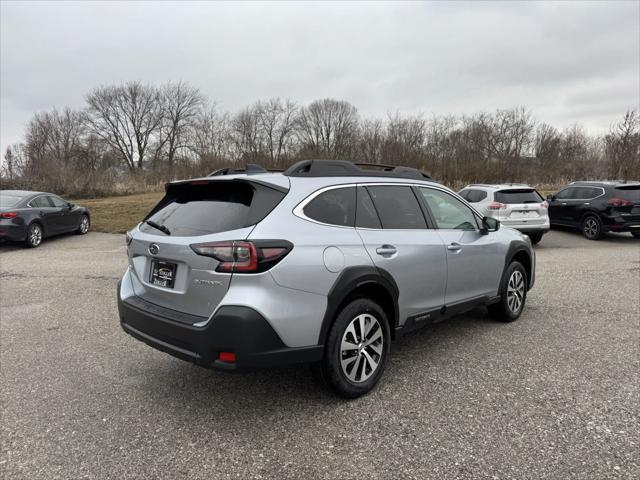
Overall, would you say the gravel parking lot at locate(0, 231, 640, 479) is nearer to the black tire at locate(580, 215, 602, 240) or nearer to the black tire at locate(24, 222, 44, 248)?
the black tire at locate(24, 222, 44, 248)

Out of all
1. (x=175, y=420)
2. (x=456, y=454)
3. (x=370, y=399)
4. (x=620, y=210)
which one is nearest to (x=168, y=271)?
(x=175, y=420)

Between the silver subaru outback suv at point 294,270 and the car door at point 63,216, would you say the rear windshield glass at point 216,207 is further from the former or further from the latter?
the car door at point 63,216

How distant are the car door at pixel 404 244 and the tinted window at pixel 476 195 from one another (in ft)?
26.2

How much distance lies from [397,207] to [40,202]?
1203 cm

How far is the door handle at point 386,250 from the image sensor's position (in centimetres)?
335

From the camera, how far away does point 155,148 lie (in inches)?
2511

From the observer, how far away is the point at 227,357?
107 inches

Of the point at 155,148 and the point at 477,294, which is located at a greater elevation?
the point at 155,148

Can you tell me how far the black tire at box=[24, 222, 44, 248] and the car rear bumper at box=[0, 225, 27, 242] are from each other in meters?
0.17

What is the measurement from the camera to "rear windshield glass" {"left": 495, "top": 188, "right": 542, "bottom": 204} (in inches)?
425

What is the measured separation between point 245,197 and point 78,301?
4.52 meters

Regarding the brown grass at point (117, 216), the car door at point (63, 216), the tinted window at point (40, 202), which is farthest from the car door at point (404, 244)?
the brown grass at point (117, 216)

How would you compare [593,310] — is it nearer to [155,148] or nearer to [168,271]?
[168,271]

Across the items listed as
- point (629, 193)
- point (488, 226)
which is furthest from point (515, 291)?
point (629, 193)
